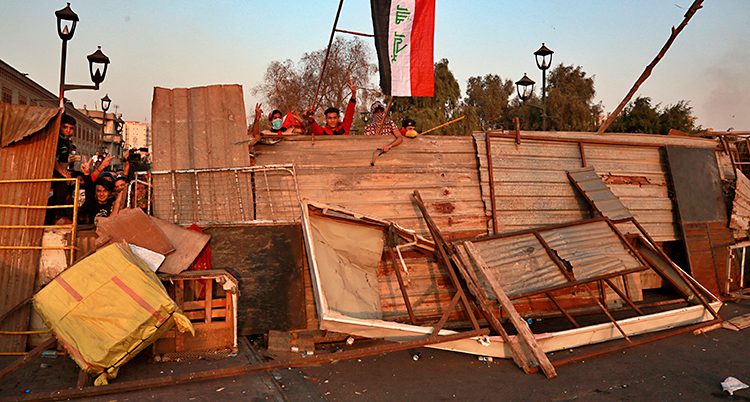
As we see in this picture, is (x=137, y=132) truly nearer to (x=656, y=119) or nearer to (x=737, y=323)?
(x=656, y=119)

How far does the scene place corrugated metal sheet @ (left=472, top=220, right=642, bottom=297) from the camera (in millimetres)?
6188

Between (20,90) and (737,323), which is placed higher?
(20,90)

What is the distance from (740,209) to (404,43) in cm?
702

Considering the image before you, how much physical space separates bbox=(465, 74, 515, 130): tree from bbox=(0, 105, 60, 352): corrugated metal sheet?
955 inches

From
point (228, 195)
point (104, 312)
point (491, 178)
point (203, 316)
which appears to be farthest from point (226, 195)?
point (491, 178)

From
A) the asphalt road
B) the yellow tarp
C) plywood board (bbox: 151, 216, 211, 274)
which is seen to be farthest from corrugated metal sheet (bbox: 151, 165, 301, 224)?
the asphalt road

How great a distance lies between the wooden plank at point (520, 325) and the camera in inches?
206

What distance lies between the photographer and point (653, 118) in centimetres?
2169

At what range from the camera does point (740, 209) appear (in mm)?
9211

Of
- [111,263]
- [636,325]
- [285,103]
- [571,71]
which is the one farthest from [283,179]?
[571,71]

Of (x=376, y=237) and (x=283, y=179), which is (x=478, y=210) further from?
(x=283, y=179)

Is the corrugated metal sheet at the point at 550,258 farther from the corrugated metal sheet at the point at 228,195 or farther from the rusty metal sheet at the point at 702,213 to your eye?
the corrugated metal sheet at the point at 228,195

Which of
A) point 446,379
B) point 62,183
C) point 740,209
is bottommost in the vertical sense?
point 446,379

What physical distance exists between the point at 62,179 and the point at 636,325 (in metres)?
7.39
